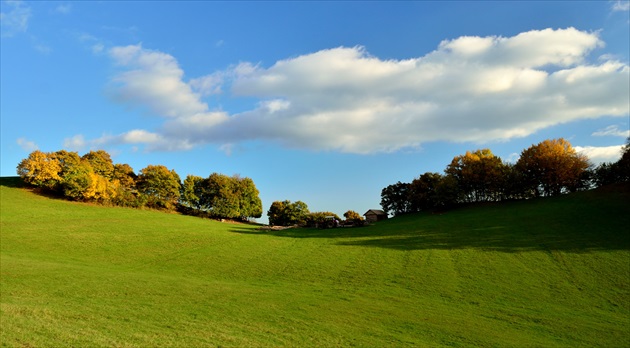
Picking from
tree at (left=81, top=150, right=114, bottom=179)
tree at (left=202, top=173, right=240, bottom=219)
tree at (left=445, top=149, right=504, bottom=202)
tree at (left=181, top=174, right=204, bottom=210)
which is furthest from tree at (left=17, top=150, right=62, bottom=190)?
tree at (left=445, top=149, right=504, bottom=202)

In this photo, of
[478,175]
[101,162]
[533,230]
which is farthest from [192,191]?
[533,230]

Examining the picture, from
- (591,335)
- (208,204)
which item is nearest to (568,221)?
(591,335)

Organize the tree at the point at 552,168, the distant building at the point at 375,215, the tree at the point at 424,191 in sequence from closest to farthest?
the tree at the point at 552,168 → the tree at the point at 424,191 → the distant building at the point at 375,215

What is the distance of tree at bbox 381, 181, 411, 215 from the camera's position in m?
97.7

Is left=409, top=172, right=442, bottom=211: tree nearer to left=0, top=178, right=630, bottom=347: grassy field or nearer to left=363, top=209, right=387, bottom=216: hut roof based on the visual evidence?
left=363, top=209, right=387, bottom=216: hut roof

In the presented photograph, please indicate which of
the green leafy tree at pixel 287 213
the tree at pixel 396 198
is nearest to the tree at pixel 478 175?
the tree at pixel 396 198

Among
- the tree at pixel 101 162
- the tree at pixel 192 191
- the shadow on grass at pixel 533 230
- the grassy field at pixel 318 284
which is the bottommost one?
the grassy field at pixel 318 284

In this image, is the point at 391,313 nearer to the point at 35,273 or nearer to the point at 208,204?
the point at 35,273

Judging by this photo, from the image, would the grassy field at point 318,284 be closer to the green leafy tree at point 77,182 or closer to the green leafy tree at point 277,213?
the green leafy tree at point 77,182

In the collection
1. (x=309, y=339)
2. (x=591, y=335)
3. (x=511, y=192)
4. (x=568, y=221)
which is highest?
(x=511, y=192)

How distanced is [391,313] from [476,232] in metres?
33.3

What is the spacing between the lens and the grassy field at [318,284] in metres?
14.8

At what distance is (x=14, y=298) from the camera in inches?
681

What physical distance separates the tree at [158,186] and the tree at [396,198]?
55752 millimetres
